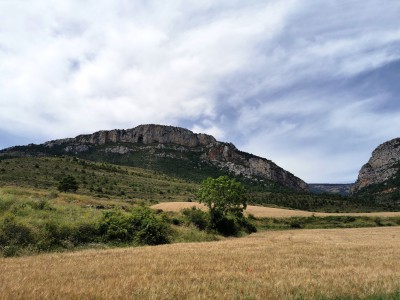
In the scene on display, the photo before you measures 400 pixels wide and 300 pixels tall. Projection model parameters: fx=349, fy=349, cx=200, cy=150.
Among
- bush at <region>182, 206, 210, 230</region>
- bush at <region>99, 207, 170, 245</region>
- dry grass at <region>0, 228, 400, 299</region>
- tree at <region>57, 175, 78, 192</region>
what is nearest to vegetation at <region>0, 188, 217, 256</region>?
→ bush at <region>99, 207, 170, 245</region>

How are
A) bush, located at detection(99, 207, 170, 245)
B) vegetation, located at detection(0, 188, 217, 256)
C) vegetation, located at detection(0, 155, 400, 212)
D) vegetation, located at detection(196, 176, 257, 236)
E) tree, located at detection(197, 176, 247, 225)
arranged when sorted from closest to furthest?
vegetation, located at detection(0, 188, 217, 256) < bush, located at detection(99, 207, 170, 245) < vegetation, located at detection(196, 176, 257, 236) < tree, located at detection(197, 176, 247, 225) < vegetation, located at detection(0, 155, 400, 212)

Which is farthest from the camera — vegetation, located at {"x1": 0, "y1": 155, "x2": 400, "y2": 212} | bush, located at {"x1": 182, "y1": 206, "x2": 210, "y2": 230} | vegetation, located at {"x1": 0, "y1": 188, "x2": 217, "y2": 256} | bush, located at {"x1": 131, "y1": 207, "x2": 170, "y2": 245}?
vegetation, located at {"x1": 0, "y1": 155, "x2": 400, "y2": 212}

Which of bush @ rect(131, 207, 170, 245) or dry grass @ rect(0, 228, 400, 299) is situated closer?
dry grass @ rect(0, 228, 400, 299)

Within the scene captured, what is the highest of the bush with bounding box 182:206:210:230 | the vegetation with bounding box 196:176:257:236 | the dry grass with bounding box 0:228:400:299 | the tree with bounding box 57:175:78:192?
the tree with bounding box 57:175:78:192

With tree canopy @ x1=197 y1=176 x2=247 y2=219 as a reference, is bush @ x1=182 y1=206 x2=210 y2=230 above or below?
below

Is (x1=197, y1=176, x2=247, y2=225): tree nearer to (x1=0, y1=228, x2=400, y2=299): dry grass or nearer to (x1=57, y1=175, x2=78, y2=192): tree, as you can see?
(x1=57, y1=175, x2=78, y2=192): tree

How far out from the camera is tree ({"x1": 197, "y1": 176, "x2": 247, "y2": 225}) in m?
55.8

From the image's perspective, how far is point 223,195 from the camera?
56.9 metres

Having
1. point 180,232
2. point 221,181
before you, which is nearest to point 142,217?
point 180,232

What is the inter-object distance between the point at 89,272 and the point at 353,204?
150019 millimetres

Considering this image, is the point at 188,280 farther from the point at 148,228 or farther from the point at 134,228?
the point at 134,228

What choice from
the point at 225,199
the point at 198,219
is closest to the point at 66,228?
the point at 198,219

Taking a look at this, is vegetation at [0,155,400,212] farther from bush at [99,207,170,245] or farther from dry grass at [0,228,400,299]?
dry grass at [0,228,400,299]

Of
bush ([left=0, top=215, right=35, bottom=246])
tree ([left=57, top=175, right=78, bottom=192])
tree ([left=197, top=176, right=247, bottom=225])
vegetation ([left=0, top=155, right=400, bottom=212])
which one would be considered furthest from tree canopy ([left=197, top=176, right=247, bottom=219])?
bush ([left=0, top=215, right=35, bottom=246])
